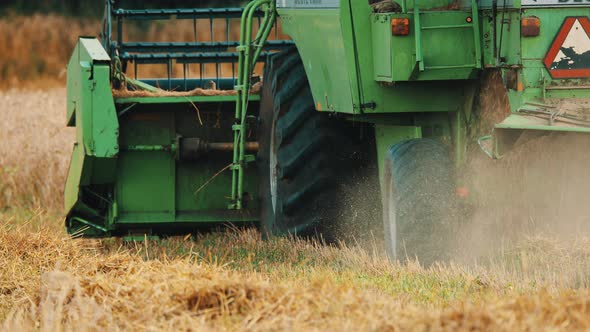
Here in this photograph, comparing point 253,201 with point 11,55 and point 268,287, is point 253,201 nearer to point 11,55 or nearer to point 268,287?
point 268,287

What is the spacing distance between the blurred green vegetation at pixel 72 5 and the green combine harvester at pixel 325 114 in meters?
16.6

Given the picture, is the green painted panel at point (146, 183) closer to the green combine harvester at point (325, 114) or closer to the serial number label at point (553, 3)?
the green combine harvester at point (325, 114)

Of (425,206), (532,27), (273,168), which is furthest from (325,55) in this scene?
(532,27)

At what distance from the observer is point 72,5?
29.6m

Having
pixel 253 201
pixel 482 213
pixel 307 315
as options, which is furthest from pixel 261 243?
pixel 307 315

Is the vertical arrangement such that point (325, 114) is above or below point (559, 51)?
below

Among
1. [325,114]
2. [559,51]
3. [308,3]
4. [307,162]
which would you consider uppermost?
[308,3]

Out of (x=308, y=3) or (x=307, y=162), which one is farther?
(x=307, y=162)

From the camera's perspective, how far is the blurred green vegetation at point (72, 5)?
27453 millimetres

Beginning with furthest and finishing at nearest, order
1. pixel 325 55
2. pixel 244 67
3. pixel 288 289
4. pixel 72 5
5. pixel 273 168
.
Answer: pixel 72 5
pixel 244 67
pixel 273 168
pixel 325 55
pixel 288 289

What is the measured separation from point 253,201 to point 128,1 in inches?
731

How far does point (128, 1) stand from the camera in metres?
27.3

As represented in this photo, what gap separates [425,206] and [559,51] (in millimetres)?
1074

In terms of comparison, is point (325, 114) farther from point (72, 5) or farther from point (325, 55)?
point (72, 5)
